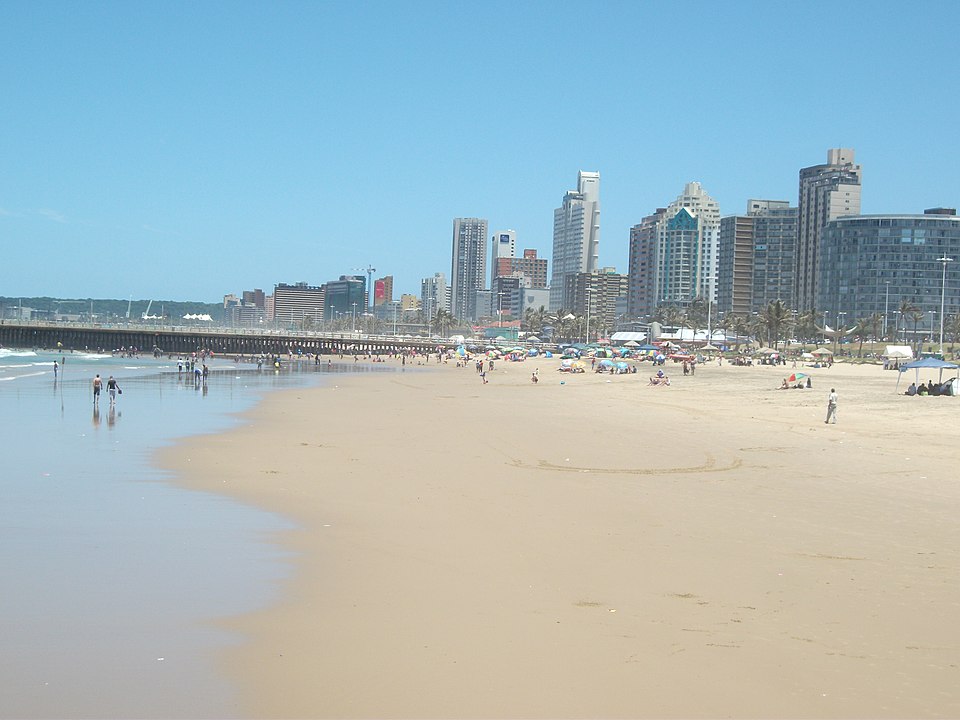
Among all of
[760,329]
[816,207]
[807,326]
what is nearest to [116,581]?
[760,329]

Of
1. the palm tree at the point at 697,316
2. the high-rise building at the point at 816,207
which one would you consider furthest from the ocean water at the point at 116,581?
the high-rise building at the point at 816,207

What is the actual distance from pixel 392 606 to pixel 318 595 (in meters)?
0.94

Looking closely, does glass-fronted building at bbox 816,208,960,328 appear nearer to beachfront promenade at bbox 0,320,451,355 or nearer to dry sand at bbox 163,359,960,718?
beachfront promenade at bbox 0,320,451,355

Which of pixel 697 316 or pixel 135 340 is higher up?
pixel 697 316

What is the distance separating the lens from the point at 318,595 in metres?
9.53

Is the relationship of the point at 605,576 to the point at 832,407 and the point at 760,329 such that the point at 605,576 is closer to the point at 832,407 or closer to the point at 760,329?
the point at 832,407

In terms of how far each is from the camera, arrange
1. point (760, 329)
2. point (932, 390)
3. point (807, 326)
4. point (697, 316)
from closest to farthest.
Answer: point (932, 390) → point (760, 329) → point (807, 326) → point (697, 316)

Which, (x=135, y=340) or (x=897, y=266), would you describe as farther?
(x=897, y=266)

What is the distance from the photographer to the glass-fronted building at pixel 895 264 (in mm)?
152250

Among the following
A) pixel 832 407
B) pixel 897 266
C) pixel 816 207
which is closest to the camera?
pixel 832 407

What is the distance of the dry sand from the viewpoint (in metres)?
6.88

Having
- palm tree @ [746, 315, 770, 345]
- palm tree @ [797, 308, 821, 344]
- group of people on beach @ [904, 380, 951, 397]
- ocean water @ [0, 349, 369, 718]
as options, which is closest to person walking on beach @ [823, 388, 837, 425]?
group of people on beach @ [904, 380, 951, 397]

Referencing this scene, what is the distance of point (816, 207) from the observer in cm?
17925

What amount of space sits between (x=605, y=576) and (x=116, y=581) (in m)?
5.25
